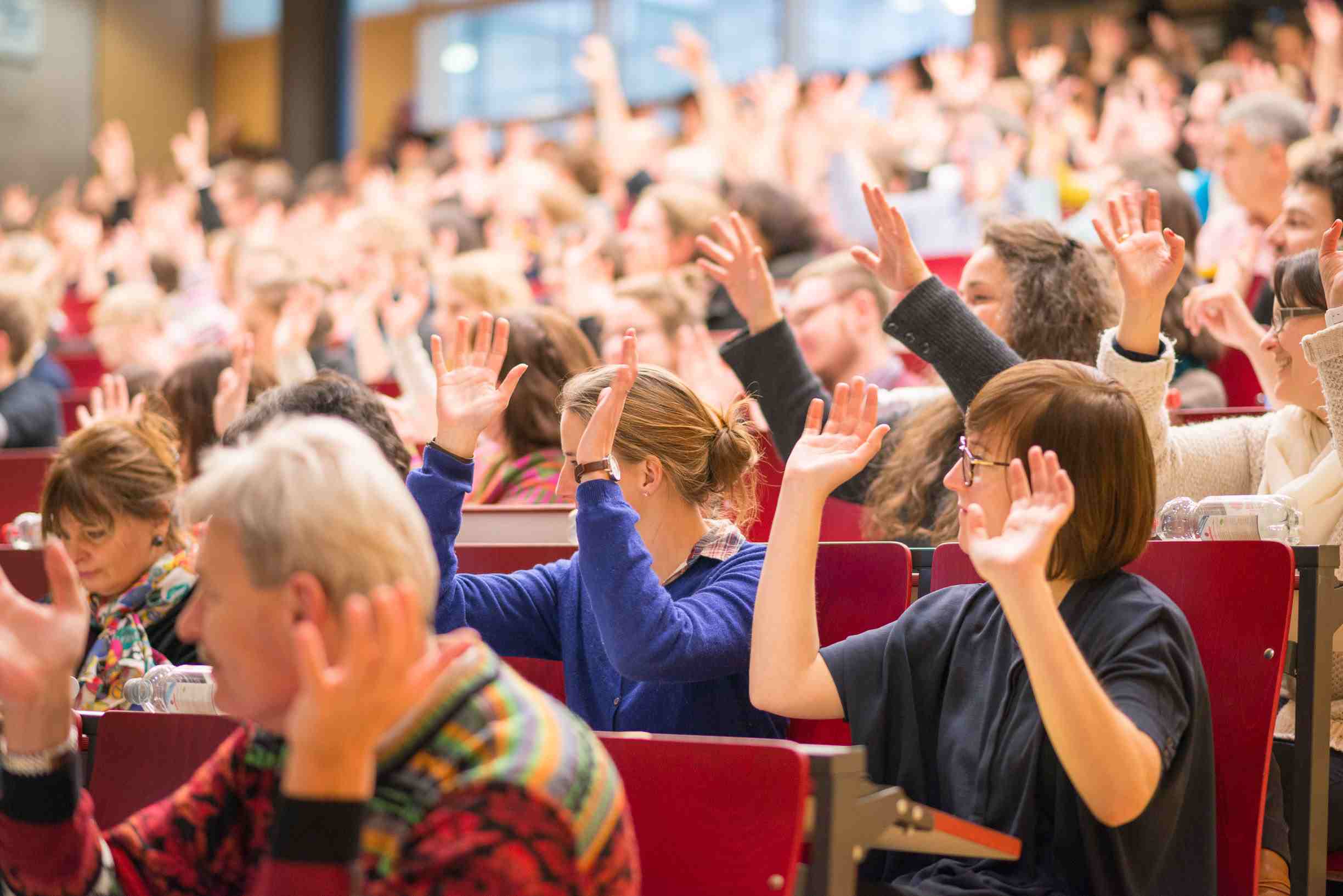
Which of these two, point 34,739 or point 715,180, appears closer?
point 34,739

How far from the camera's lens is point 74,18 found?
1109cm

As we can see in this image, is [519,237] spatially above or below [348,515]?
above

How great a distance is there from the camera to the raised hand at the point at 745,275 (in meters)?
2.59

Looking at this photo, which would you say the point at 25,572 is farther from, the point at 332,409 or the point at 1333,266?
the point at 1333,266

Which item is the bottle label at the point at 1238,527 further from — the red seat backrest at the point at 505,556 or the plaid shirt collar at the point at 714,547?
the red seat backrest at the point at 505,556

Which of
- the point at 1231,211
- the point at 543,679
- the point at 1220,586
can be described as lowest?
the point at 543,679

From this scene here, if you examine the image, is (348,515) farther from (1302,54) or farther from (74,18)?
(74,18)

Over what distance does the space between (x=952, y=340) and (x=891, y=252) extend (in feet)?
0.67

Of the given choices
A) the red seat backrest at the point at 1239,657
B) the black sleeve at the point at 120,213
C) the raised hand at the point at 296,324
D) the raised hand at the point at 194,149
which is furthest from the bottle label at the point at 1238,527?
the black sleeve at the point at 120,213

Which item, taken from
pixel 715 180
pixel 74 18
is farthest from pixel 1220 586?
pixel 74 18

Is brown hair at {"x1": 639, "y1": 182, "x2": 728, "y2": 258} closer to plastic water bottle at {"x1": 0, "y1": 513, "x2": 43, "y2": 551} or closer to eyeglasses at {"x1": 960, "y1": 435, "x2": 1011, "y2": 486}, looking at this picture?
plastic water bottle at {"x1": 0, "y1": 513, "x2": 43, "y2": 551}

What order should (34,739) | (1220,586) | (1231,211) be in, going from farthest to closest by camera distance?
(1231,211)
(1220,586)
(34,739)

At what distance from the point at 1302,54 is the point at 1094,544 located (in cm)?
542

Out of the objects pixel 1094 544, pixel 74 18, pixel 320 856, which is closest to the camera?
pixel 320 856
